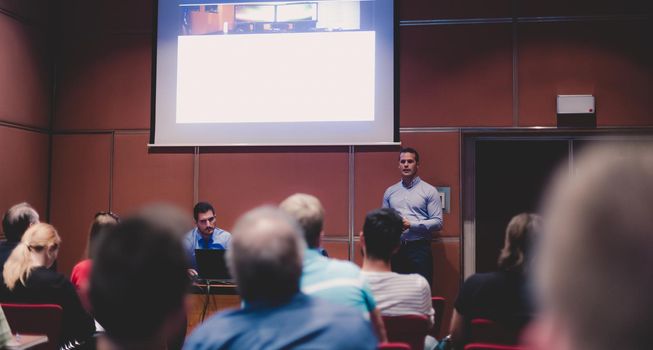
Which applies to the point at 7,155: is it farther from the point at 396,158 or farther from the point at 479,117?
the point at 479,117

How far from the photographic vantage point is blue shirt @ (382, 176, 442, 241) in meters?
5.02

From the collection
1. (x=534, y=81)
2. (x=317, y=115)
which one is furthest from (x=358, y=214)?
(x=534, y=81)

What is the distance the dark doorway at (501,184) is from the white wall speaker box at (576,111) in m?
0.33

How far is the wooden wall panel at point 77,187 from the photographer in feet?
18.7

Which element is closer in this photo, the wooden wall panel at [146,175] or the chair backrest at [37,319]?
the chair backrest at [37,319]

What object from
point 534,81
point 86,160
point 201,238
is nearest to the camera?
point 201,238

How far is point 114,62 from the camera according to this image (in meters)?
5.77

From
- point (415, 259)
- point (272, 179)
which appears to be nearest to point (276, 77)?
point (272, 179)

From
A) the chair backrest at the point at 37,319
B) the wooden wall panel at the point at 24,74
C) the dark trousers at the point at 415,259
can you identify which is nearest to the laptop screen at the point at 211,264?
the chair backrest at the point at 37,319

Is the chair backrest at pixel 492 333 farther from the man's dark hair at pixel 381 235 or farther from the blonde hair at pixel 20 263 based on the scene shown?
the blonde hair at pixel 20 263

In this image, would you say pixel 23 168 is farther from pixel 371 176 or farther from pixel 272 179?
pixel 371 176

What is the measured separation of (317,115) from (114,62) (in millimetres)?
2225

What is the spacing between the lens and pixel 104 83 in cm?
578

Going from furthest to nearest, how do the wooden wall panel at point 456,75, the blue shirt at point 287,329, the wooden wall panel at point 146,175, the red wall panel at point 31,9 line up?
the wooden wall panel at point 146,175 < the wooden wall panel at point 456,75 < the red wall panel at point 31,9 < the blue shirt at point 287,329
